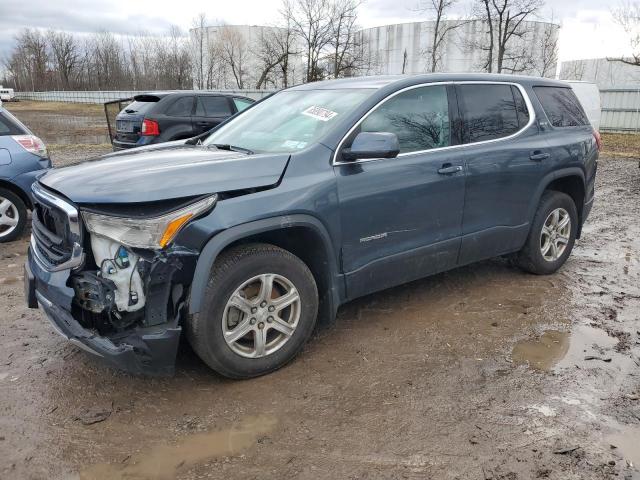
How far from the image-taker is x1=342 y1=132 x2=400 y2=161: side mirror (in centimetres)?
339

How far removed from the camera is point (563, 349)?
12.5 ft

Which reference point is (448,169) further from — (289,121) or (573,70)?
(573,70)

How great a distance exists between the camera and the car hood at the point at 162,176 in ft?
9.36

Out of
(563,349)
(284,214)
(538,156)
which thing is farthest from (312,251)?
(538,156)

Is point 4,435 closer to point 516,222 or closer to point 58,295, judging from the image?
point 58,295

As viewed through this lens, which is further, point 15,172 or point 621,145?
point 621,145

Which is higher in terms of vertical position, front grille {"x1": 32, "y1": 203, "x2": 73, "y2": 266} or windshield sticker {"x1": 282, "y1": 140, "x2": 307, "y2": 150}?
windshield sticker {"x1": 282, "y1": 140, "x2": 307, "y2": 150}

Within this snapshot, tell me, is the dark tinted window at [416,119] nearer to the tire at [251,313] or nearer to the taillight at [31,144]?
the tire at [251,313]

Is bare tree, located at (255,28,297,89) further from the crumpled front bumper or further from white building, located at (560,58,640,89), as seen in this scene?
the crumpled front bumper

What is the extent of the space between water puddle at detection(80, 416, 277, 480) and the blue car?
4667 millimetres

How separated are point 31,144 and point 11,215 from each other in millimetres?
886

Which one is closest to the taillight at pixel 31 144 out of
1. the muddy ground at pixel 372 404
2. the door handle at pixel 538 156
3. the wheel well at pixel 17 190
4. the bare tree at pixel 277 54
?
the wheel well at pixel 17 190

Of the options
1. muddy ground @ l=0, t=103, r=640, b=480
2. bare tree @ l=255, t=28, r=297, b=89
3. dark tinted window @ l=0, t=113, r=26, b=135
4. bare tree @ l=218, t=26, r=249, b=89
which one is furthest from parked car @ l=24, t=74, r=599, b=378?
→ bare tree @ l=218, t=26, r=249, b=89

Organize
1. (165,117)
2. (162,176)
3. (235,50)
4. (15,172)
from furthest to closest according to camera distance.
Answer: (235,50)
(165,117)
(15,172)
(162,176)
